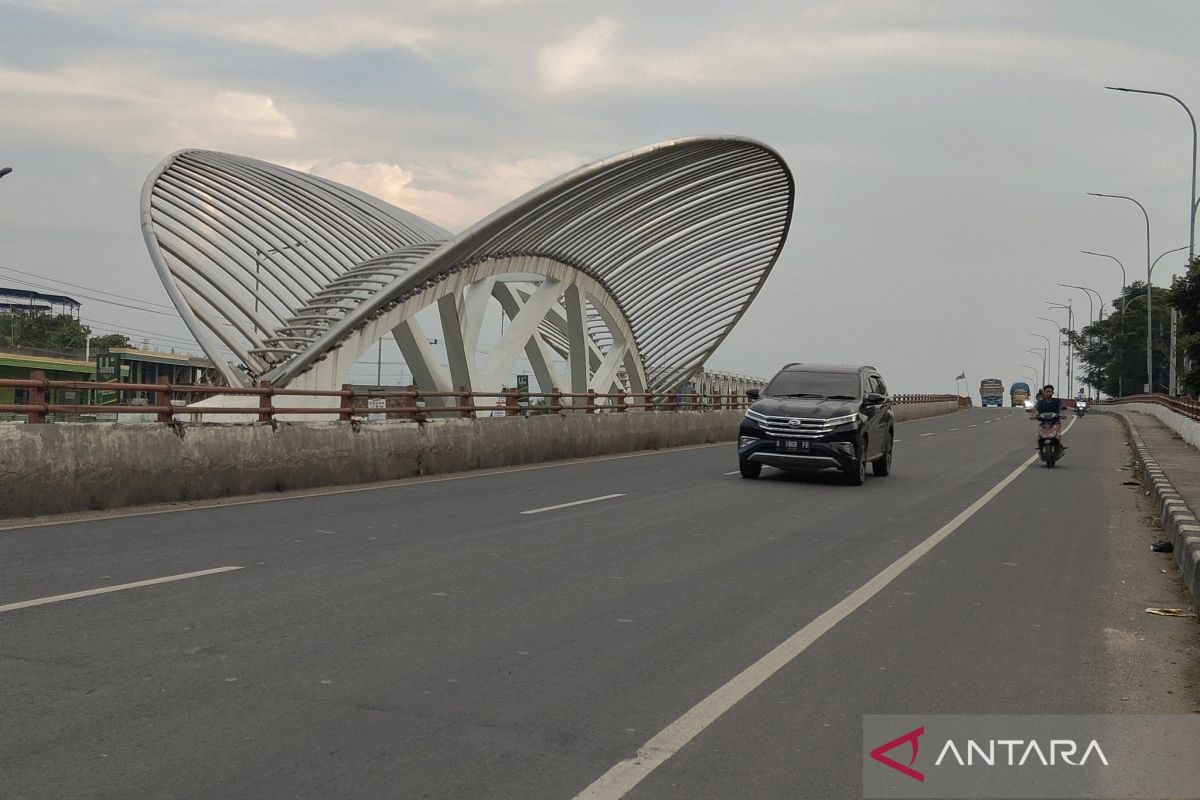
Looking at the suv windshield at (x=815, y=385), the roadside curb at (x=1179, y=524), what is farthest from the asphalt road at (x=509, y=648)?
the suv windshield at (x=815, y=385)

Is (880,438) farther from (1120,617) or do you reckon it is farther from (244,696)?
(244,696)

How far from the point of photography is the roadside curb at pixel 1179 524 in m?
8.65

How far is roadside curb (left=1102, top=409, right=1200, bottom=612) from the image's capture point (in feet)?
28.4

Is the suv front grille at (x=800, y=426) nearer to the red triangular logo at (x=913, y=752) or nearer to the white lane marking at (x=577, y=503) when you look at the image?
the white lane marking at (x=577, y=503)

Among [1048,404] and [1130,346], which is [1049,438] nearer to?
[1048,404]

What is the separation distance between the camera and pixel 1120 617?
7.92 meters

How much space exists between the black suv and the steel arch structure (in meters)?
18.2

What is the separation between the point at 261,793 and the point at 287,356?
35145mm

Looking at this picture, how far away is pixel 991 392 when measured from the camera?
12138 centimetres

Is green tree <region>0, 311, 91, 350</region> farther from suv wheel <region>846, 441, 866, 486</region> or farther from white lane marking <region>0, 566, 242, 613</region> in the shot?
white lane marking <region>0, 566, 242, 613</region>

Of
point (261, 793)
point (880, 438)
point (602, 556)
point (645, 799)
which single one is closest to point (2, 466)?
point (602, 556)

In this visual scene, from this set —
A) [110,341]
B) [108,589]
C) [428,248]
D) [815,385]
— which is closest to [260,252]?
[428,248]

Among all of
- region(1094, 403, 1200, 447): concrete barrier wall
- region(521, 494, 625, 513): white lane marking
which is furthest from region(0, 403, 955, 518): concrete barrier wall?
region(1094, 403, 1200, 447): concrete barrier wall

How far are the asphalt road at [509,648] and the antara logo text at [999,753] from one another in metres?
0.19
